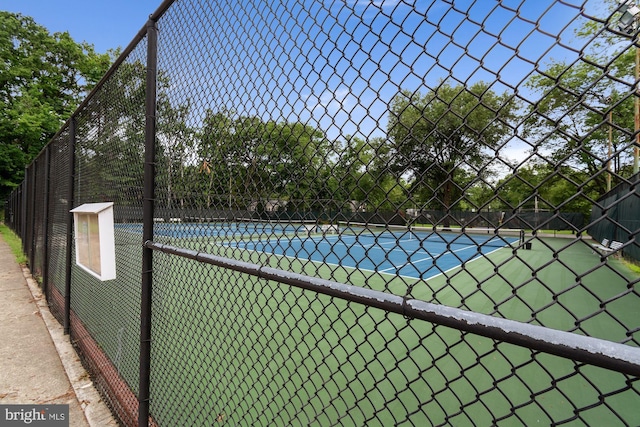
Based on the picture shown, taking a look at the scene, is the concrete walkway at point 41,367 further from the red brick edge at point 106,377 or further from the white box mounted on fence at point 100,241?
the white box mounted on fence at point 100,241

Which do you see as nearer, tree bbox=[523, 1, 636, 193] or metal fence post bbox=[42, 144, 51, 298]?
tree bbox=[523, 1, 636, 193]

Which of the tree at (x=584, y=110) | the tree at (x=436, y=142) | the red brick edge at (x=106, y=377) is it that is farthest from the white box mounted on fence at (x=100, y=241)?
the tree at (x=584, y=110)

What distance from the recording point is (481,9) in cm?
82

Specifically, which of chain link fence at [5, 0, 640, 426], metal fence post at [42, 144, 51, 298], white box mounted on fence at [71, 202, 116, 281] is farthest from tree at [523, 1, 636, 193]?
metal fence post at [42, 144, 51, 298]

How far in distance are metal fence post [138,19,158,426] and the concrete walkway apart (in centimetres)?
60

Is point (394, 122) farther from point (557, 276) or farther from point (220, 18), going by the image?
point (557, 276)

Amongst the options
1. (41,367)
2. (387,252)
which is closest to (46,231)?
(41,367)

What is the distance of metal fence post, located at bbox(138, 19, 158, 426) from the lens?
1911 millimetres

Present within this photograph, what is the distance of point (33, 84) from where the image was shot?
1961cm

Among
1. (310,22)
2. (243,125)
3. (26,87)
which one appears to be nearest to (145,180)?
(243,125)

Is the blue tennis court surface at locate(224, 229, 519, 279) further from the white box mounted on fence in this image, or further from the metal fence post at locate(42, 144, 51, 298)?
the metal fence post at locate(42, 144, 51, 298)

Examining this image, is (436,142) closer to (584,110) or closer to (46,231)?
(584,110)

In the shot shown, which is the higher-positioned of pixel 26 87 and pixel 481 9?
pixel 26 87

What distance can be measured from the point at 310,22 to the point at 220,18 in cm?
79
